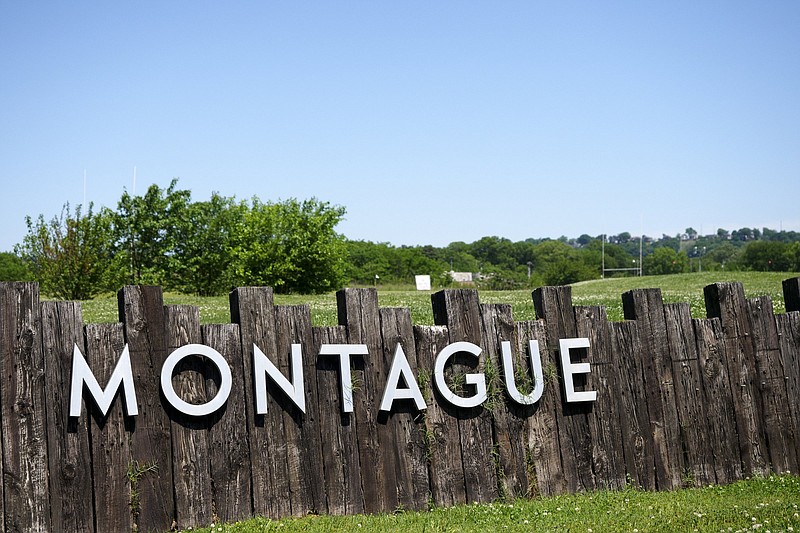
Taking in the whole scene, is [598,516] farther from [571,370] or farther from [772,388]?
[772,388]

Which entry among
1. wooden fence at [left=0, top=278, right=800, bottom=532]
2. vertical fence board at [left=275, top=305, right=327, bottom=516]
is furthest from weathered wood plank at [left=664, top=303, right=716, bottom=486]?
vertical fence board at [left=275, top=305, right=327, bottom=516]

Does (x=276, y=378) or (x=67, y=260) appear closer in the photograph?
(x=276, y=378)

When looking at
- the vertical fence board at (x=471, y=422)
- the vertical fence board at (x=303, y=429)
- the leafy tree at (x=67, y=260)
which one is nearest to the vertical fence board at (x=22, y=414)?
the vertical fence board at (x=303, y=429)

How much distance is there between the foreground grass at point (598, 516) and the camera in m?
5.65

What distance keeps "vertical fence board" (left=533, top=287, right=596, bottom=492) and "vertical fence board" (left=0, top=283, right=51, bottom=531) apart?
397cm

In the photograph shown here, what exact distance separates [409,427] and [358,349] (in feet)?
2.48

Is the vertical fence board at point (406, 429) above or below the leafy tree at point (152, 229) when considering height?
below

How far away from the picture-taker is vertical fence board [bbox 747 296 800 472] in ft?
24.6

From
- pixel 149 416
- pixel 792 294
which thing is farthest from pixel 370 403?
pixel 792 294

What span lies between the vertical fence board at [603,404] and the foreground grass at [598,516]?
200 millimetres

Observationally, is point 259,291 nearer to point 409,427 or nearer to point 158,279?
point 409,427

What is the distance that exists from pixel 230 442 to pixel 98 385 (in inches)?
40.2

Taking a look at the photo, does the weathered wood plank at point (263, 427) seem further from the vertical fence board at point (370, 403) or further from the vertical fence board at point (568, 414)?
the vertical fence board at point (568, 414)

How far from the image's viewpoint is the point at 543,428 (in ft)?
22.0
